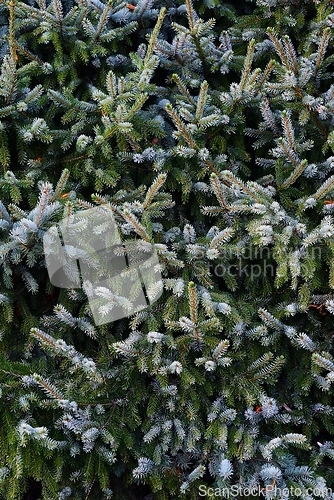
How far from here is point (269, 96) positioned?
293 centimetres

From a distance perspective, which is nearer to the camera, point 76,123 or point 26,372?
point 26,372

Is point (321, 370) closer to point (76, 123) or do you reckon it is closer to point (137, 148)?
point (137, 148)

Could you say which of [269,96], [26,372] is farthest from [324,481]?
[269,96]

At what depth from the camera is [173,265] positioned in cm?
254

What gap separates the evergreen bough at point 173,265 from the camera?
2.45 metres

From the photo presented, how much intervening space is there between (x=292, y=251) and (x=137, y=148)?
3.57ft

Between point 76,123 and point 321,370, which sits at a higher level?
point 76,123

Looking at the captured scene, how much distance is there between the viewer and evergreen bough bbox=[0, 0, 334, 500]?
8.04 feet

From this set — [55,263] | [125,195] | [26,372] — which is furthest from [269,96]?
[26,372]

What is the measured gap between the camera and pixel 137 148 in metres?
2.73

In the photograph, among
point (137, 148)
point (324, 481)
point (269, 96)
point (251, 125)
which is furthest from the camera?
point (251, 125)

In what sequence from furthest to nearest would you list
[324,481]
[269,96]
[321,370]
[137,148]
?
[269,96] → [137,148] → [321,370] → [324,481]

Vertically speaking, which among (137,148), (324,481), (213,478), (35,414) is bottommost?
(213,478)

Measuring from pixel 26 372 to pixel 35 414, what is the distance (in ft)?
0.80
